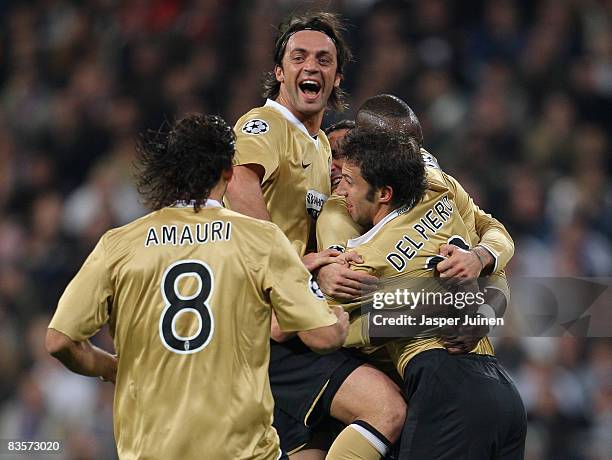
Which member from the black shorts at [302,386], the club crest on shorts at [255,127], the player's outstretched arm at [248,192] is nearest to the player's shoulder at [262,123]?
the club crest on shorts at [255,127]

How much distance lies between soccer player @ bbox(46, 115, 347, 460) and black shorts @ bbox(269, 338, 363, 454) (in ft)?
2.23

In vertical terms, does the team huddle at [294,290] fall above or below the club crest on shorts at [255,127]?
below

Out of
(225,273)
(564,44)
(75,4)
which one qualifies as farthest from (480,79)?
(225,273)

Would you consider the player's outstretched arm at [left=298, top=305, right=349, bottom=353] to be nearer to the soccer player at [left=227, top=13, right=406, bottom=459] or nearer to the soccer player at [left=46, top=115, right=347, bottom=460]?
the soccer player at [left=46, top=115, right=347, bottom=460]

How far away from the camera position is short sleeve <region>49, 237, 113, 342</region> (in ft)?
9.95

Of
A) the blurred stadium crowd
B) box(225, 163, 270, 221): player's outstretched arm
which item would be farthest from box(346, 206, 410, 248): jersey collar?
the blurred stadium crowd

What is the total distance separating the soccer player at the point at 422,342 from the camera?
3.58 m

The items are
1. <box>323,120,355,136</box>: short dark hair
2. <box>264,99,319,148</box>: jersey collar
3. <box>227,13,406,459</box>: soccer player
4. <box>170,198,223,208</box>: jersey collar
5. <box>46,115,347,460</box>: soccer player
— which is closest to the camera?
<box>46,115,347,460</box>: soccer player

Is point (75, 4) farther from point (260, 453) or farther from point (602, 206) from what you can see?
point (260, 453)

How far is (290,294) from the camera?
3062 mm

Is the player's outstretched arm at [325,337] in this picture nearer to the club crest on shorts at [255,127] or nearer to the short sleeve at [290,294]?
the short sleeve at [290,294]

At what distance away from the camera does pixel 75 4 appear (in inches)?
367

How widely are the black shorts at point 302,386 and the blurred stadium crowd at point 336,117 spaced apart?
2997mm

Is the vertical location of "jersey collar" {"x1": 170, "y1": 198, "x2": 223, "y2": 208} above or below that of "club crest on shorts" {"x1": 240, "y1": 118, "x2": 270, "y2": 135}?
below
